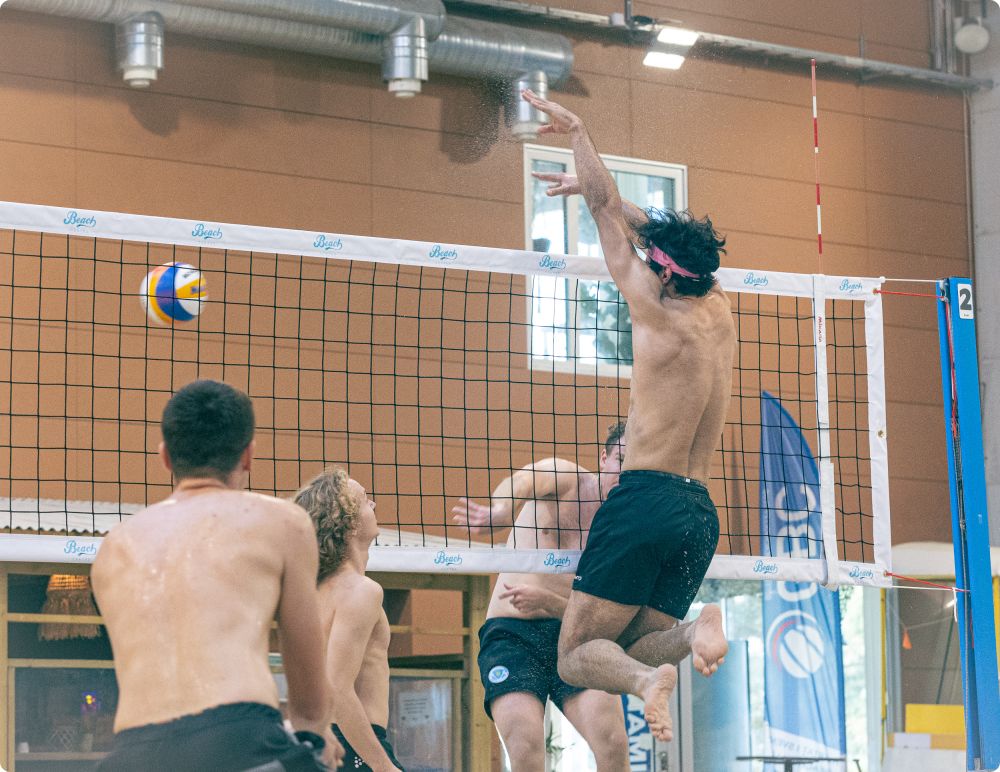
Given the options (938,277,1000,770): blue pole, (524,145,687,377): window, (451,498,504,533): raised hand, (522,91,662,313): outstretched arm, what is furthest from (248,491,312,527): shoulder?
(524,145,687,377): window

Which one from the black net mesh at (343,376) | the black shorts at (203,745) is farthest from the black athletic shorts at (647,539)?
the black net mesh at (343,376)

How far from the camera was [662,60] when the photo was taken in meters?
12.4

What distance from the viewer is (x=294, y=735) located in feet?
11.1

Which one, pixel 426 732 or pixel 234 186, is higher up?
pixel 234 186

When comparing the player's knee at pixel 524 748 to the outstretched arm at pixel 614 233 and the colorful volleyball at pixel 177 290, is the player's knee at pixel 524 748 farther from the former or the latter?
the colorful volleyball at pixel 177 290

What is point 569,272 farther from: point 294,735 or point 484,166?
point 484,166

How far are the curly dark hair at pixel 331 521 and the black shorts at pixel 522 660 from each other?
60.0 inches

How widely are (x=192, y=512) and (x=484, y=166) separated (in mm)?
8463

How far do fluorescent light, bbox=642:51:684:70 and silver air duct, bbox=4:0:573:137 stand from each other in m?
0.93

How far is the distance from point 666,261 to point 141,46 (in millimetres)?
5691

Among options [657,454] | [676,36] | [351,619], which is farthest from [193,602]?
[676,36]

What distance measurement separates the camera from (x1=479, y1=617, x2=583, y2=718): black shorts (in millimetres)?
6418

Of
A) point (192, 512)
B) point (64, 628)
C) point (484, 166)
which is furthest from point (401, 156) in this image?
point (192, 512)

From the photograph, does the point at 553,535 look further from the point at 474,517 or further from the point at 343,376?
the point at 343,376
